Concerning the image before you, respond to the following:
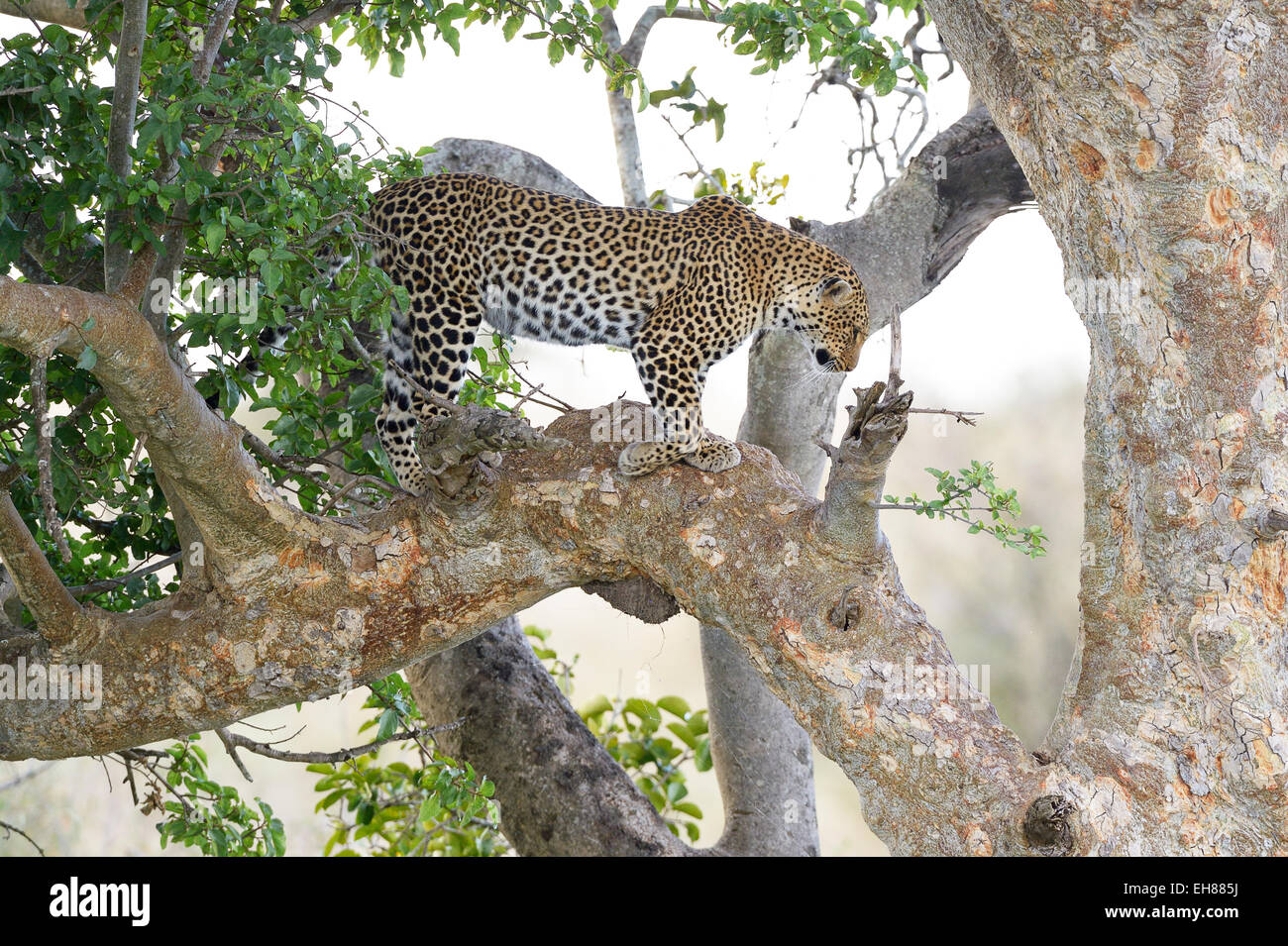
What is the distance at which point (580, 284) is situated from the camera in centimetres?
522

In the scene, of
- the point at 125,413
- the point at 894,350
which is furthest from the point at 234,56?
the point at 894,350

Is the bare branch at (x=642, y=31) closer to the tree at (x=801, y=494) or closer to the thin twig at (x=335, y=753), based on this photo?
the tree at (x=801, y=494)

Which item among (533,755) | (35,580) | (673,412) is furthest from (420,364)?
(533,755)

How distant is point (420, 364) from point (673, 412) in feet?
3.37

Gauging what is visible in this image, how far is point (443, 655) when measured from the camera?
23.0 ft

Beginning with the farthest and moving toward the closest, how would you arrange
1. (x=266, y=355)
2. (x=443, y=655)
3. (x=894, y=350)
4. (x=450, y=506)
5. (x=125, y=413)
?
(x=443, y=655) < (x=266, y=355) < (x=450, y=506) < (x=125, y=413) < (x=894, y=350)

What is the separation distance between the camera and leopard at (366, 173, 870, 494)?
502 centimetres

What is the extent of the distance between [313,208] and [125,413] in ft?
3.08

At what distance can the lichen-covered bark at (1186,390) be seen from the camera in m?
3.75

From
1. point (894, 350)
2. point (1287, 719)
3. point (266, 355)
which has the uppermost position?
point (266, 355)

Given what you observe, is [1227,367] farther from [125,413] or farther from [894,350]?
[125,413]

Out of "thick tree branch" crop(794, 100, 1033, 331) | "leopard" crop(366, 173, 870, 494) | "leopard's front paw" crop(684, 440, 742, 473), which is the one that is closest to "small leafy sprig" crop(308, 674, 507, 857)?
"leopard" crop(366, 173, 870, 494)

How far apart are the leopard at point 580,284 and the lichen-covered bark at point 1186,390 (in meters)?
1.56

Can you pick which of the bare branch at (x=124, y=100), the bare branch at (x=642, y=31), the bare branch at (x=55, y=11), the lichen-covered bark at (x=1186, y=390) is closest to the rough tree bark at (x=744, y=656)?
the bare branch at (x=642, y=31)
